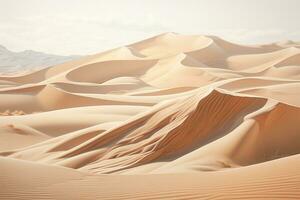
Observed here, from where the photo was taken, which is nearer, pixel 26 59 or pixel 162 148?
pixel 162 148

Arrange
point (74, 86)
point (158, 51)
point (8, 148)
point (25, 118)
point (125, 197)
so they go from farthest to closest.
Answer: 1. point (158, 51)
2. point (74, 86)
3. point (25, 118)
4. point (8, 148)
5. point (125, 197)

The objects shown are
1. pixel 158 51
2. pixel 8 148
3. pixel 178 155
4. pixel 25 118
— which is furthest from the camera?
pixel 158 51

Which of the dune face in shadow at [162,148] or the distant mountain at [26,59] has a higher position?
the dune face in shadow at [162,148]

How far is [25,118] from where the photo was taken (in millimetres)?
12766

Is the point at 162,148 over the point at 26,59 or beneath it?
over

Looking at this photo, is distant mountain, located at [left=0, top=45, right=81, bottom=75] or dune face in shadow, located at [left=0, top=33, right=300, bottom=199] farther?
distant mountain, located at [left=0, top=45, right=81, bottom=75]

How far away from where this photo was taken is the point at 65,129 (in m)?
11.9

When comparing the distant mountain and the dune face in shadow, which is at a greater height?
the dune face in shadow

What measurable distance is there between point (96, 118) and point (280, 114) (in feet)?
20.1

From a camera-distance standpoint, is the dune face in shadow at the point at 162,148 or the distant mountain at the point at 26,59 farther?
the distant mountain at the point at 26,59

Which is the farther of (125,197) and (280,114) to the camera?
(280,114)

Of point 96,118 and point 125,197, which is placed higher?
point 125,197

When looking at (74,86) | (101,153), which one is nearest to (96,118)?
(101,153)

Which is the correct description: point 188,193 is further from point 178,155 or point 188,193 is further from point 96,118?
point 96,118
